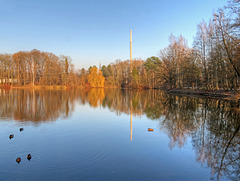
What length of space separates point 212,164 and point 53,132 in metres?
7.93

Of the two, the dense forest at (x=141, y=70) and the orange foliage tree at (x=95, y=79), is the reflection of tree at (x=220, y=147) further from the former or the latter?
the orange foliage tree at (x=95, y=79)

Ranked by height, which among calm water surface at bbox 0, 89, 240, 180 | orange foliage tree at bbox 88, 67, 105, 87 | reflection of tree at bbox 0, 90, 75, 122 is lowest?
calm water surface at bbox 0, 89, 240, 180

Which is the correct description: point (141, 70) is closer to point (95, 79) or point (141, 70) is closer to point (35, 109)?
point (95, 79)

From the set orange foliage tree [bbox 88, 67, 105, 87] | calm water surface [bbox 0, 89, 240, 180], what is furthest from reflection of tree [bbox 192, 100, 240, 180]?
orange foliage tree [bbox 88, 67, 105, 87]

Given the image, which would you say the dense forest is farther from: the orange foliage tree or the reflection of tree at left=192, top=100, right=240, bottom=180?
the reflection of tree at left=192, top=100, right=240, bottom=180

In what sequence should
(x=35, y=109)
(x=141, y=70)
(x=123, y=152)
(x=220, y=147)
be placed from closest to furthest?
(x=123, y=152) < (x=220, y=147) < (x=35, y=109) < (x=141, y=70)

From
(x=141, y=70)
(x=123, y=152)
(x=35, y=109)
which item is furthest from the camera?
(x=141, y=70)

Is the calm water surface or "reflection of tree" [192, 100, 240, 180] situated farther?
"reflection of tree" [192, 100, 240, 180]

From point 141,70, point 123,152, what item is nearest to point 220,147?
point 123,152

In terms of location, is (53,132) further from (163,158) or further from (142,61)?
(142,61)

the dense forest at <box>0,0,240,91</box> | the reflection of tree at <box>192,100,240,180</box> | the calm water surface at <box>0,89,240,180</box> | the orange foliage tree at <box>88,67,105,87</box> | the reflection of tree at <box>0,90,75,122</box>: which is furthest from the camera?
the orange foliage tree at <box>88,67,105,87</box>

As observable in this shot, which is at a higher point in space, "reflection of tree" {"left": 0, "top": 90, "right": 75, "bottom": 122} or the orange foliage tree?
the orange foliage tree

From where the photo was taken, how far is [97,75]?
81312mm

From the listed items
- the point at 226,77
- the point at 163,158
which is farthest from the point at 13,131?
the point at 226,77
